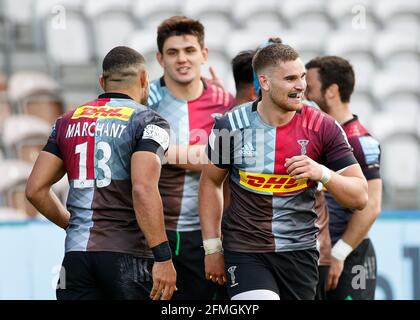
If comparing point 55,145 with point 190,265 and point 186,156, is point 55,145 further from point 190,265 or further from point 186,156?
point 190,265

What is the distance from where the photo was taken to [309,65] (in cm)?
722

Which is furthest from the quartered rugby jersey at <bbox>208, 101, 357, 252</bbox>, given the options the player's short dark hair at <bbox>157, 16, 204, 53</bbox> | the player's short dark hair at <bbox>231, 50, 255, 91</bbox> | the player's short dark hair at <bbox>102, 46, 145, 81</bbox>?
the player's short dark hair at <bbox>157, 16, 204, 53</bbox>

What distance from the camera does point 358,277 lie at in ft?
22.8

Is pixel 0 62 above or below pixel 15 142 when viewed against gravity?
above

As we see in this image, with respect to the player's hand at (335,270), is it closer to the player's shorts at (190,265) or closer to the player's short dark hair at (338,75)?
the player's shorts at (190,265)

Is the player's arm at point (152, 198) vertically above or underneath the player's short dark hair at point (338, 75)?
underneath

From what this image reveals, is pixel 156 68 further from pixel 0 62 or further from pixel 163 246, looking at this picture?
pixel 163 246

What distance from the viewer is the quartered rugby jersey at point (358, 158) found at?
6.66 m

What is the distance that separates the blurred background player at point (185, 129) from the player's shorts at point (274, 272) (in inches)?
38.9

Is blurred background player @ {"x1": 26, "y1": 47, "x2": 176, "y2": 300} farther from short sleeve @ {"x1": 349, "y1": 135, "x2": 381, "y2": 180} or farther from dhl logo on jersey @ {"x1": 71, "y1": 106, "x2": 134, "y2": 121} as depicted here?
short sleeve @ {"x1": 349, "y1": 135, "x2": 381, "y2": 180}

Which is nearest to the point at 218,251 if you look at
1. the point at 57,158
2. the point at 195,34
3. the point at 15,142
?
the point at 57,158

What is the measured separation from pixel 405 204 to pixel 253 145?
A: 5105 mm

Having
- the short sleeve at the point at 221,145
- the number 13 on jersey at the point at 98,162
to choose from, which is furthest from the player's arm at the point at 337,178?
the number 13 on jersey at the point at 98,162

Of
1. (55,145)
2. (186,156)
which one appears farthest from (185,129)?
(55,145)
